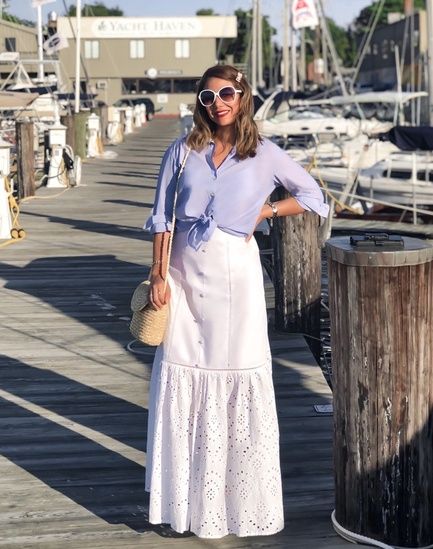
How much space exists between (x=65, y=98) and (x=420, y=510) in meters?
40.1

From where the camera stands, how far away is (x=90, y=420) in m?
5.89

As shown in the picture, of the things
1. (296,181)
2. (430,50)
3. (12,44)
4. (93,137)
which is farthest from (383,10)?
(296,181)

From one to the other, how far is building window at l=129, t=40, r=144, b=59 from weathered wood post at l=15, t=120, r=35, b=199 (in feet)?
245

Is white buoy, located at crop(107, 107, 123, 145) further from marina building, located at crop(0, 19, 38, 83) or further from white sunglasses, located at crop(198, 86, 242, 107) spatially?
white sunglasses, located at crop(198, 86, 242, 107)

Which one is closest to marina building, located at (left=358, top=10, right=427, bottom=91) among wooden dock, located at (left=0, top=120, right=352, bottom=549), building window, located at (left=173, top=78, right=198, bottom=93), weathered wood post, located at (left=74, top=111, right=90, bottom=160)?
building window, located at (left=173, top=78, right=198, bottom=93)

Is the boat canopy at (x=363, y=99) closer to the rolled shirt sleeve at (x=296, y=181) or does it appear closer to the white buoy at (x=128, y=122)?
the white buoy at (x=128, y=122)

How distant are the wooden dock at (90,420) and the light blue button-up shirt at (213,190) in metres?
1.23

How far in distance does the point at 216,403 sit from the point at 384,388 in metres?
0.64

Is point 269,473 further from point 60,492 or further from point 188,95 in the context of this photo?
point 188,95

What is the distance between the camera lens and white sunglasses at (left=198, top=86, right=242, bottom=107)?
13.3ft

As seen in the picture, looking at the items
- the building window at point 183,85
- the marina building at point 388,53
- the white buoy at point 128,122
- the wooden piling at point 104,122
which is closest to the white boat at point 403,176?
the wooden piling at point 104,122

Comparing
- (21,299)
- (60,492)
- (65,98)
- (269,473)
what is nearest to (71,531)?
(60,492)

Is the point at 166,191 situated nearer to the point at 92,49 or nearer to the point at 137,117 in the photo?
the point at 137,117

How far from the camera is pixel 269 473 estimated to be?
4.26m
